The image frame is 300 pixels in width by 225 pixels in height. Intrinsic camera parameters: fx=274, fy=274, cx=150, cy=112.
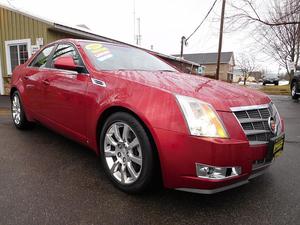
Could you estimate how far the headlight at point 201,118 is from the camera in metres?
2.07

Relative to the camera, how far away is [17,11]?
35.3 ft

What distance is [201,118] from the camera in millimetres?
2119

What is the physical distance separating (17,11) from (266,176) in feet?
36.5

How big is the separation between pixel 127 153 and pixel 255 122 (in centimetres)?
116

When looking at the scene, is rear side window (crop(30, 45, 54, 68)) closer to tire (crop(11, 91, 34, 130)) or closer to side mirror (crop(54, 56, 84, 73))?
tire (crop(11, 91, 34, 130))

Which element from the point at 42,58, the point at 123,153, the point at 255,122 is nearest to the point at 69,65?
the point at 123,153

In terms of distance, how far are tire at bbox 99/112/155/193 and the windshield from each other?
0.76 m

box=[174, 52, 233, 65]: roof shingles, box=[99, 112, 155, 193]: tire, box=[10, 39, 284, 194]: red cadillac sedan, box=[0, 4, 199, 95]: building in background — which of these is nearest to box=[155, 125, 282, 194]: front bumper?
box=[10, 39, 284, 194]: red cadillac sedan

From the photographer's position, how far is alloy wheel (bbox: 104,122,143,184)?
8.10ft

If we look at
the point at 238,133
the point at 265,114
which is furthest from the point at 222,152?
the point at 265,114

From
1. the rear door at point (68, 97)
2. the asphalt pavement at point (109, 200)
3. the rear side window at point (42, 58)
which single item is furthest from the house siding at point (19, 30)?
the asphalt pavement at point (109, 200)

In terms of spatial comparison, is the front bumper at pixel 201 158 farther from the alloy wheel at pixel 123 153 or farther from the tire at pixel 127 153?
the alloy wheel at pixel 123 153

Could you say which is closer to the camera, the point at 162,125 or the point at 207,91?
the point at 162,125

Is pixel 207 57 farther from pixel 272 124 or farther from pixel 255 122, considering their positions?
pixel 255 122
